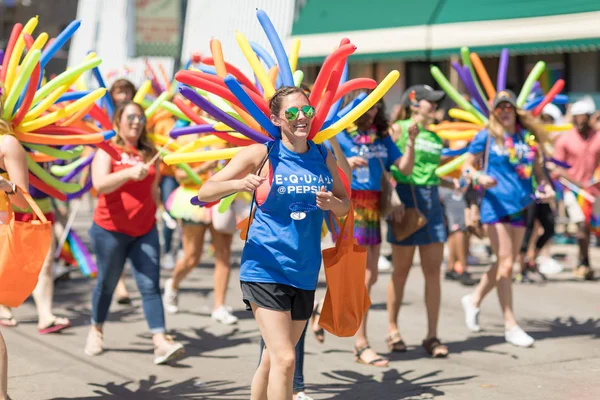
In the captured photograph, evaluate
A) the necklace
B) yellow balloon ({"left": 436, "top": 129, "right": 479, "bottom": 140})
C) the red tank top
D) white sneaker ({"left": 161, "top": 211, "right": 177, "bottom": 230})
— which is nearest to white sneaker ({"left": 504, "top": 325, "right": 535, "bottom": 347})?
the necklace

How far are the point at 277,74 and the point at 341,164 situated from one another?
66 cm

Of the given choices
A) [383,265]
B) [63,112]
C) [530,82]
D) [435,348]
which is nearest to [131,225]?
[63,112]

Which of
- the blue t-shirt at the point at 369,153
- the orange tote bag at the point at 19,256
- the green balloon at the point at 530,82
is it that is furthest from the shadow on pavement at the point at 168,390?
the green balloon at the point at 530,82

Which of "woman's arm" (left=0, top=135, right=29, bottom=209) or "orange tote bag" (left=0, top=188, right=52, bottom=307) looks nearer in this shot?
"orange tote bag" (left=0, top=188, right=52, bottom=307)

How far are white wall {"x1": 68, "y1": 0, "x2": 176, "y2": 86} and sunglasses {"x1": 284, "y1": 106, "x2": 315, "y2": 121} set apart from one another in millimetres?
20451

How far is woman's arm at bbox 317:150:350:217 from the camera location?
14.6ft

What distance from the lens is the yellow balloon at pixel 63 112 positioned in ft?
19.1

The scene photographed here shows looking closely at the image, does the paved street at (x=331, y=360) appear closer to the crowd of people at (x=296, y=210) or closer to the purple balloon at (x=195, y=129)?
the crowd of people at (x=296, y=210)

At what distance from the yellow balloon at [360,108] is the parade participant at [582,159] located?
5.97 m

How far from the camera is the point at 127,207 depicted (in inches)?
258

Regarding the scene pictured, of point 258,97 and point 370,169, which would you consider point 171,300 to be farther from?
point 258,97

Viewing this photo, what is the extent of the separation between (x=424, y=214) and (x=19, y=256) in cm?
296

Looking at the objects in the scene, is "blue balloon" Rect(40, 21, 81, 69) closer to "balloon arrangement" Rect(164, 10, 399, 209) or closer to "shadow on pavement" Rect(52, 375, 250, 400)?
"balloon arrangement" Rect(164, 10, 399, 209)

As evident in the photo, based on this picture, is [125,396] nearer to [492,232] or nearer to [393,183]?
[393,183]
